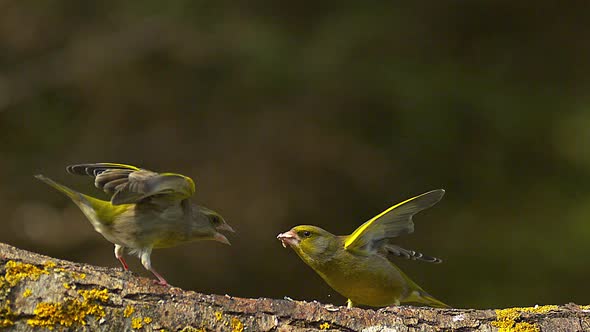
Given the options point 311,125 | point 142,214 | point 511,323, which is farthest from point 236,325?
point 311,125

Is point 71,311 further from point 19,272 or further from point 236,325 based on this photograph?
point 236,325

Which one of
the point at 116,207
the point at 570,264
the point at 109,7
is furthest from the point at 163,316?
the point at 109,7

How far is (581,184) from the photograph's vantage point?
365 inches

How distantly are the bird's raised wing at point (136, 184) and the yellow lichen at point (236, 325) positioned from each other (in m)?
0.75

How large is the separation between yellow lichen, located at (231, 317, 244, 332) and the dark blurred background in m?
5.85

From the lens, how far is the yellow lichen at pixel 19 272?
3486 mm

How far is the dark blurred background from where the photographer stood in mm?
9555

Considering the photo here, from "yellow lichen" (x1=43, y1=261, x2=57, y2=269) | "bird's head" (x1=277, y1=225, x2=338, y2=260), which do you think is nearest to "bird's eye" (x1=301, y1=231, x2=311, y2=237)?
"bird's head" (x1=277, y1=225, x2=338, y2=260)

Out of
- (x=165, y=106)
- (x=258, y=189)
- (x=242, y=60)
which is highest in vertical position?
(x=242, y=60)

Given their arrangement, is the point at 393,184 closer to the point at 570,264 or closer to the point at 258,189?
the point at 258,189

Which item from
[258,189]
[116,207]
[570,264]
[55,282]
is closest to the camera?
[55,282]

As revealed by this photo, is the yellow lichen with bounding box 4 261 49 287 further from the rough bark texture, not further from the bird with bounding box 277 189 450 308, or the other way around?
the bird with bounding box 277 189 450 308

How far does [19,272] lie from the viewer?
351cm

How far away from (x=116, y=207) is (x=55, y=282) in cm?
112
